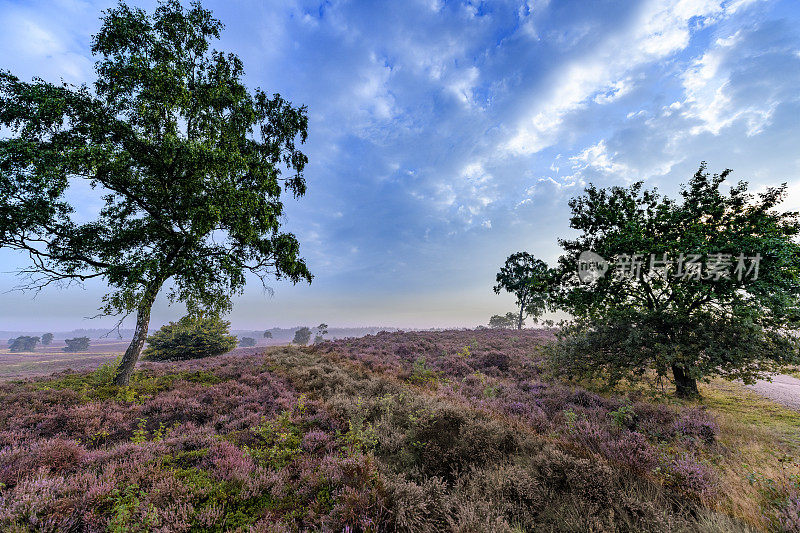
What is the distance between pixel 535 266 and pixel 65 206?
1760 inches

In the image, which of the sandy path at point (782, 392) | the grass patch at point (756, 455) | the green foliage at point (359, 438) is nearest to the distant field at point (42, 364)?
the green foliage at point (359, 438)

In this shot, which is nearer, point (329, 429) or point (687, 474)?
point (687, 474)

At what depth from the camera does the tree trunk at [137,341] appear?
10.1 metres

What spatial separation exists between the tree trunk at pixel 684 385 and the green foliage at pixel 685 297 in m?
0.04

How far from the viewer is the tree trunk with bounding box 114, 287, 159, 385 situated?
33.0 ft

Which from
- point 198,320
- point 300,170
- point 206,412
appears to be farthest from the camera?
point 300,170

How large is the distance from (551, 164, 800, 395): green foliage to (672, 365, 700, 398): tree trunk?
1.6 inches

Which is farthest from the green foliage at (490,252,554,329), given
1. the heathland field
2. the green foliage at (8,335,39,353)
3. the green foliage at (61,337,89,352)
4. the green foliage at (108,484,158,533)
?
the green foliage at (8,335,39,353)

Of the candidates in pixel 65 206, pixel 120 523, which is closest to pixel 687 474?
pixel 120 523

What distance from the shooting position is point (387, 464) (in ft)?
16.1

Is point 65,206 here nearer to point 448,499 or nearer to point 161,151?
point 161,151

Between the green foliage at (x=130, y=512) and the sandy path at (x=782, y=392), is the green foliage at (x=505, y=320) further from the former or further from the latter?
the green foliage at (x=130, y=512)

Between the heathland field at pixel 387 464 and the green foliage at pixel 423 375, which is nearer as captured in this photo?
the heathland field at pixel 387 464

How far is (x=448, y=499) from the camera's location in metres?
3.93
